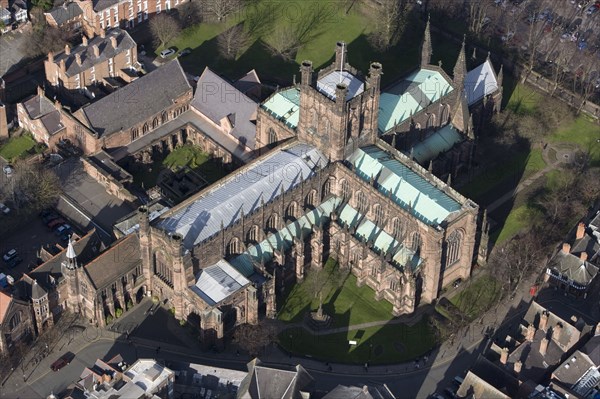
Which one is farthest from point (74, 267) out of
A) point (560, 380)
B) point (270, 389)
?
point (560, 380)

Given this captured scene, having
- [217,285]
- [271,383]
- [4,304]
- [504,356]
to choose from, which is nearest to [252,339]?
[217,285]

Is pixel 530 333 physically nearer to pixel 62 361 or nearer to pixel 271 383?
pixel 271 383

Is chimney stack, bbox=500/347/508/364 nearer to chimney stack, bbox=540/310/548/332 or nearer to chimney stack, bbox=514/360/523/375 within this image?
chimney stack, bbox=514/360/523/375

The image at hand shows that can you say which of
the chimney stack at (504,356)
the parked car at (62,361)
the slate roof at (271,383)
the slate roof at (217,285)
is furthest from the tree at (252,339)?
the chimney stack at (504,356)

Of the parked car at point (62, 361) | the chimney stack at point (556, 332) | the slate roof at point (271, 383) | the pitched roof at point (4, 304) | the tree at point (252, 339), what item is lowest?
the parked car at point (62, 361)

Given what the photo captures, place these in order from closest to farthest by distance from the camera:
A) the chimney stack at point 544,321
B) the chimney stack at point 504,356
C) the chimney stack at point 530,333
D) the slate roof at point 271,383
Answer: the slate roof at point 271,383 → the chimney stack at point 504,356 → the chimney stack at point 530,333 → the chimney stack at point 544,321

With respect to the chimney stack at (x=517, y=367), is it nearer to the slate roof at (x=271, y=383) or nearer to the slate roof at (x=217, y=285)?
the slate roof at (x=271, y=383)
